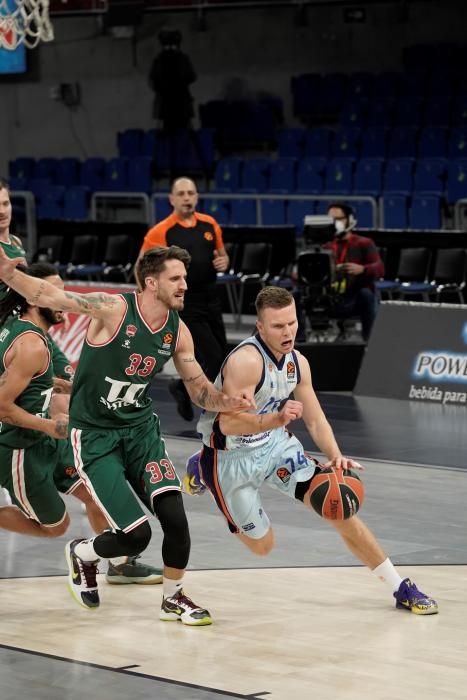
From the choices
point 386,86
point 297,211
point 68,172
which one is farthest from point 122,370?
point 68,172

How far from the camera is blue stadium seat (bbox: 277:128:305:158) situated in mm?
22594

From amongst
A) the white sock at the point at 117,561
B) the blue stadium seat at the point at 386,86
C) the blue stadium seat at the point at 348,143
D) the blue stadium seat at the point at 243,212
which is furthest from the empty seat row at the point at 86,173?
the white sock at the point at 117,561

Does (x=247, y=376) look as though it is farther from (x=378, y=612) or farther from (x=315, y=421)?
(x=378, y=612)

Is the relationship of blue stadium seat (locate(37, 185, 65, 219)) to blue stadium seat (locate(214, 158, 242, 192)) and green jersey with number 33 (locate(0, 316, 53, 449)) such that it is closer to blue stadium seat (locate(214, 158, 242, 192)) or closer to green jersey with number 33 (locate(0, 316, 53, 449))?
blue stadium seat (locate(214, 158, 242, 192))

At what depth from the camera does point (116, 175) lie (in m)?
23.5

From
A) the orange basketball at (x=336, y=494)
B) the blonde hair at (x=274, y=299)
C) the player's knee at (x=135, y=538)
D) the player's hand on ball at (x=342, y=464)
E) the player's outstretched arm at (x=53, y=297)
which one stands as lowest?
the player's knee at (x=135, y=538)

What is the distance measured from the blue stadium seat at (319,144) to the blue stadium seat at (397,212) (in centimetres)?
317

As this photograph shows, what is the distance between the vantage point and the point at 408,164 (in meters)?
20.2

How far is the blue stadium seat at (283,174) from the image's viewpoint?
70.6 feet

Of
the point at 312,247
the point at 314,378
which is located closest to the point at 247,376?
the point at 314,378

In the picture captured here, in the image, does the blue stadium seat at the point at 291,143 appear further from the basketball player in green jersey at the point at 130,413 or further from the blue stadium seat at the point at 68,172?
the basketball player in green jersey at the point at 130,413

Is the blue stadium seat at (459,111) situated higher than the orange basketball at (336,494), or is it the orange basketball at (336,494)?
the blue stadium seat at (459,111)

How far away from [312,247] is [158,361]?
9.14m

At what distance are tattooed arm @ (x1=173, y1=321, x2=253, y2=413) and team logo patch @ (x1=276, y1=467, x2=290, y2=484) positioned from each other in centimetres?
45
